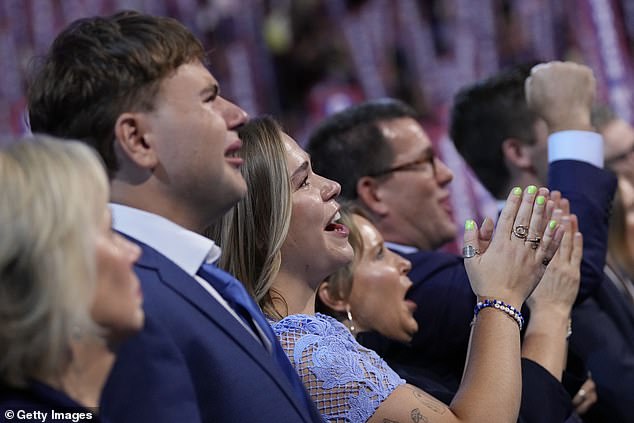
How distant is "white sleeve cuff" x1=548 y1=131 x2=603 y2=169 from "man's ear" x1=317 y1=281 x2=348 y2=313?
582mm

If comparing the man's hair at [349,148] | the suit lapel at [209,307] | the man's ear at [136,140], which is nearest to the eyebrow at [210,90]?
the man's ear at [136,140]

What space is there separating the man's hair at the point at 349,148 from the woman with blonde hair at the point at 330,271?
2.95ft

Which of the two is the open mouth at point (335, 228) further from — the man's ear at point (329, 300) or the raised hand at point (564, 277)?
the raised hand at point (564, 277)

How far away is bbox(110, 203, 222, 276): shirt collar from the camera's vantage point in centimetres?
158

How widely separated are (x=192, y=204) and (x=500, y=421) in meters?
0.60

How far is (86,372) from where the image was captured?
125 centimetres

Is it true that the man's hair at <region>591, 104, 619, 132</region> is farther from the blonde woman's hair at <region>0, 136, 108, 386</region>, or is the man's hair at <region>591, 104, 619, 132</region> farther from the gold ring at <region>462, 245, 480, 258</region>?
the blonde woman's hair at <region>0, 136, 108, 386</region>

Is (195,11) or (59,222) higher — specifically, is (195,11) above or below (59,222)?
below

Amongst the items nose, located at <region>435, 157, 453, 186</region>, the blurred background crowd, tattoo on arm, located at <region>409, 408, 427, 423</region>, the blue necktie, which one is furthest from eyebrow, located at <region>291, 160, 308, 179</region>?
the blurred background crowd

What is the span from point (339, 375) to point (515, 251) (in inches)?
16.4

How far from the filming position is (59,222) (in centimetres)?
116

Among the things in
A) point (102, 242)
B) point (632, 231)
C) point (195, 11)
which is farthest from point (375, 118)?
point (195, 11)

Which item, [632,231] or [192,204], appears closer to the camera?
[192,204]

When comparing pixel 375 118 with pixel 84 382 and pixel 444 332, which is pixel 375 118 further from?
pixel 84 382
